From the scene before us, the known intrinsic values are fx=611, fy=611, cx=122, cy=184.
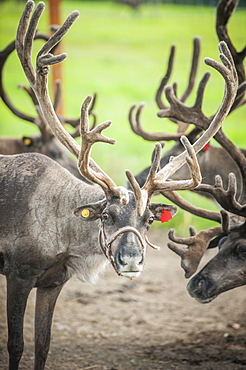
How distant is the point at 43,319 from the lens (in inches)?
171

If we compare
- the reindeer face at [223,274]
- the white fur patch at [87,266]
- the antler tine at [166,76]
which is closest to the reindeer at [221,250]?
the reindeer face at [223,274]

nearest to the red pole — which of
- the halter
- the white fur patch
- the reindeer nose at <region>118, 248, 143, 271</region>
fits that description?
the white fur patch

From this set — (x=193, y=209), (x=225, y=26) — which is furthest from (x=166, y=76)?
(x=193, y=209)

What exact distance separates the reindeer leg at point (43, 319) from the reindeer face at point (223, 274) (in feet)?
3.24

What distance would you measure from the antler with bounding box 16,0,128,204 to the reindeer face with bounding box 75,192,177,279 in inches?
3.2

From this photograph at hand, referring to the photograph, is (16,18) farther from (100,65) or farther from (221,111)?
(221,111)

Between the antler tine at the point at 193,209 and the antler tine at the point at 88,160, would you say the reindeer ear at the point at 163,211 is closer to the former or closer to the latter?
the antler tine at the point at 88,160

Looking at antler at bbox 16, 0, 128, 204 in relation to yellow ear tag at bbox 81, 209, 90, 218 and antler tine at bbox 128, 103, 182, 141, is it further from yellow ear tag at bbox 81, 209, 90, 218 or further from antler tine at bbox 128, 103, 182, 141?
antler tine at bbox 128, 103, 182, 141

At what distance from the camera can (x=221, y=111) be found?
13.2 feet

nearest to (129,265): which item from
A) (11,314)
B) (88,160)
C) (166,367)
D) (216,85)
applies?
(88,160)

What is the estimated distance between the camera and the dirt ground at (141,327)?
4.71m

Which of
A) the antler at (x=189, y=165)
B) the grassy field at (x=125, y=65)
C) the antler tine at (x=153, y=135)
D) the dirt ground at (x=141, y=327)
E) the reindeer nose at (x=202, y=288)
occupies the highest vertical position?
the antler at (x=189, y=165)

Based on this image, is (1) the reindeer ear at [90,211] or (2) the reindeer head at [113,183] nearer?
(2) the reindeer head at [113,183]

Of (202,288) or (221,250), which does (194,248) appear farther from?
(202,288)
